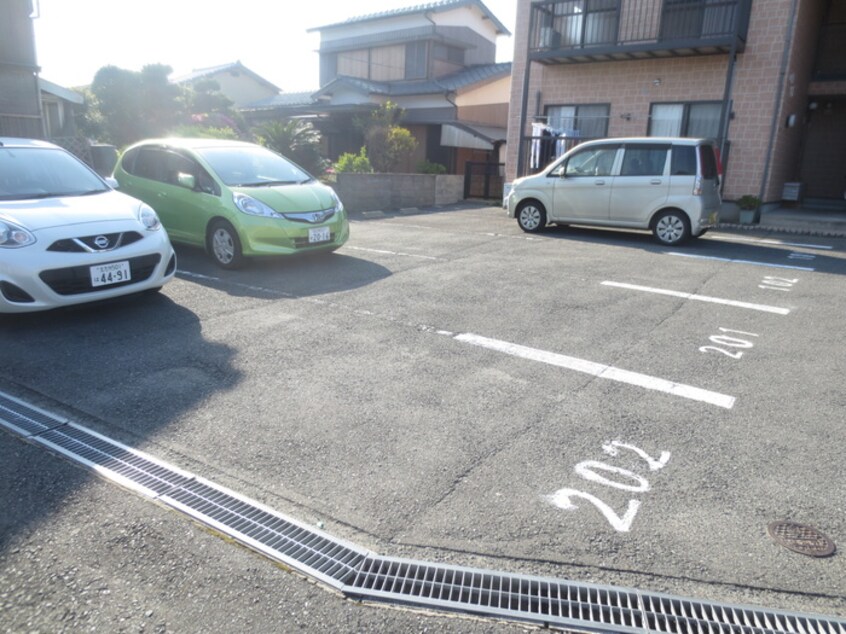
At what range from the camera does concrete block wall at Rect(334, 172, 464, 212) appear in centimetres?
Result: 1379

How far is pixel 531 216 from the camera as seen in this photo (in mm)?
11141

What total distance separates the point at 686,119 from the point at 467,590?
14.7m

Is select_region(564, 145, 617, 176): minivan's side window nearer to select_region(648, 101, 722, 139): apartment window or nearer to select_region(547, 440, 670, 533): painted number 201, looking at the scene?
select_region(648, 101, 722, 139): apartment window

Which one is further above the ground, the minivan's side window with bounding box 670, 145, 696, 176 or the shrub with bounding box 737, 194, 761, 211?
the minivan's side window with bounding box 670, 145, 696, 176

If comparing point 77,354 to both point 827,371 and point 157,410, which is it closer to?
point 157,410

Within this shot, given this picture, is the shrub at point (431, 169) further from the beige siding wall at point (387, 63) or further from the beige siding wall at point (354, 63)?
the beige siding wall at point (354, 63)

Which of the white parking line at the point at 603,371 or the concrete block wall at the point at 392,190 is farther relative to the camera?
the concrete block wall at the point at 392,190

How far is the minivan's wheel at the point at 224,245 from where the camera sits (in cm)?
698

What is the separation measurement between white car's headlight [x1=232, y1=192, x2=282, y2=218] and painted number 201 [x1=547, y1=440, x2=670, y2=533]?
195 inches

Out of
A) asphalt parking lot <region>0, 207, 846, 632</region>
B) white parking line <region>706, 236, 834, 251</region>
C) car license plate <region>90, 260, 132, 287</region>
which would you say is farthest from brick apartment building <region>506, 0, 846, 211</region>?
car license plate <region>90, 260, 132, 287</region>

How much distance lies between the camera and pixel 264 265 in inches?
299

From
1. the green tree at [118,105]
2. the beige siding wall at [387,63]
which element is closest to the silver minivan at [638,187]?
the green tree at [118,105]

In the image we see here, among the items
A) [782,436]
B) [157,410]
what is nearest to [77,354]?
[157,410]

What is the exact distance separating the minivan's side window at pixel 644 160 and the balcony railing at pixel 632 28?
493 centimetres
